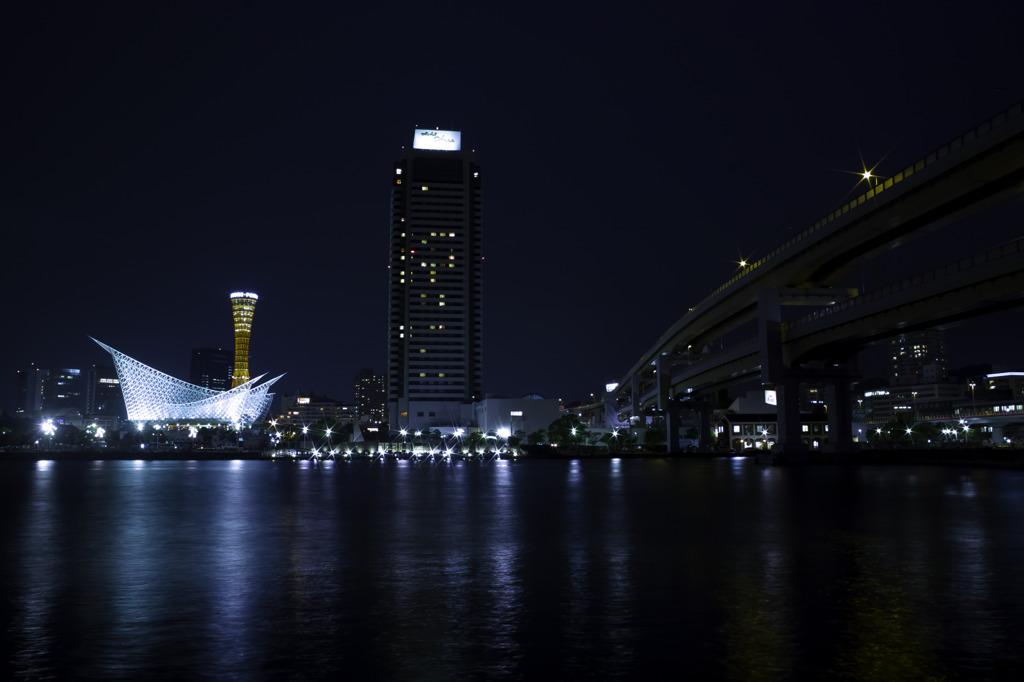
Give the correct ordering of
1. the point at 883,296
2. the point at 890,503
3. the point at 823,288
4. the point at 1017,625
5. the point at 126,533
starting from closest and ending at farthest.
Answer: the point at 1017,625
the point at 126,533
the point at 890,503
the point at 883,296
the point at 823,288

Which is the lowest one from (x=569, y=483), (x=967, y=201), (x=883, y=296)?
(x=569, y=483)

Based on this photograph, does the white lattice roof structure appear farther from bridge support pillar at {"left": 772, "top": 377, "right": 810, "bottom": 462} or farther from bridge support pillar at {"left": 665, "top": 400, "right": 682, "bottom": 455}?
bridge support pillar at {"left": 772, "top": 377, "right": 810, "bottom": 462}

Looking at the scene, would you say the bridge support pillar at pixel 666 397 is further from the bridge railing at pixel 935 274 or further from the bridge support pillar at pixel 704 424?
the bridge railing at pixel 935 274

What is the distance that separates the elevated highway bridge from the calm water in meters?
23.2

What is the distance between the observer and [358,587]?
49.8 feet

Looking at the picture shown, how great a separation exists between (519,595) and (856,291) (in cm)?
6685

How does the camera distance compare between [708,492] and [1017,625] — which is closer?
[1017,625]

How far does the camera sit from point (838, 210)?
59.8 metres

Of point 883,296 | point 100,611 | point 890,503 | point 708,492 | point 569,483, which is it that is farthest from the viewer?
point 883,296

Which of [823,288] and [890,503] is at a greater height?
[823,288]

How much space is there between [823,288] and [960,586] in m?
62.0

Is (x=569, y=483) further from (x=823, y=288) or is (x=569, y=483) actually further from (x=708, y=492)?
(x=823, y=288)

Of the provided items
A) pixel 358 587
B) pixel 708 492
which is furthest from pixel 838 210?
pixel 358 587

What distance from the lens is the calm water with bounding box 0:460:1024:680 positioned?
9.97 m
